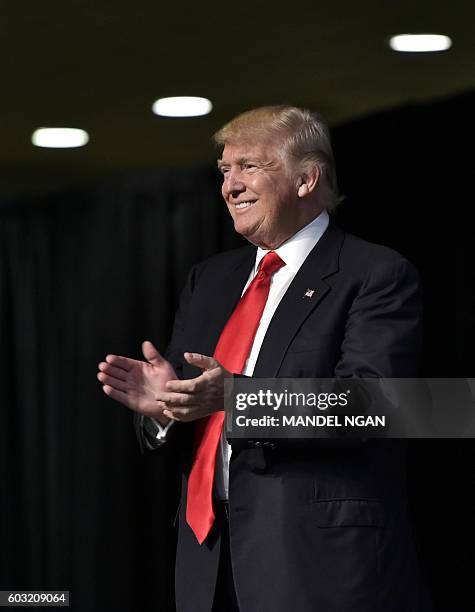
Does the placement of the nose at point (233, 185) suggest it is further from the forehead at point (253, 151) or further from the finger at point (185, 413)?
the finger at point (185, 413)

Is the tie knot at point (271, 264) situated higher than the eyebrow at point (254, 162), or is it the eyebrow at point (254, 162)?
the eyebrow at point (254, 162)

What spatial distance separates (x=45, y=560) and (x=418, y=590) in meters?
1.49

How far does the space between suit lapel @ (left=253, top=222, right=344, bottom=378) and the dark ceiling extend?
2.73ft

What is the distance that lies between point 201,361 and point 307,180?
56cm

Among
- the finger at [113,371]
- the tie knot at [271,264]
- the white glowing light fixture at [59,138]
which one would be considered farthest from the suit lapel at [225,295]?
the white glowing light fixture at [59,138]

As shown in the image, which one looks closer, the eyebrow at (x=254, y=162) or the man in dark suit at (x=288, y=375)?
the man in dark suit at (x=288, y=375)

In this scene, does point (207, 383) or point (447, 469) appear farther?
point (447, 469)

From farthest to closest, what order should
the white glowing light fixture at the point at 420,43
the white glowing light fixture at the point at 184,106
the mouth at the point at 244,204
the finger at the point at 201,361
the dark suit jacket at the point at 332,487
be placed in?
the white glowing light fixture at the point at 184,106
the white glowing light fixture at the point at 420,43
the mouth at the point at 244,204
the dark suit jacket at the point at 332,487
the finger at the point at 201,361

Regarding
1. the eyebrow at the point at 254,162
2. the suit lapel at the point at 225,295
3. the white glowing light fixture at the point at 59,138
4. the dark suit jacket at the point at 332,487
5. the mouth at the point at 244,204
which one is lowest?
the dark suit jacket at the point at 332,487

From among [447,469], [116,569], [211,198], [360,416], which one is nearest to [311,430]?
[360,416]

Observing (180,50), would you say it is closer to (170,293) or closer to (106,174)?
(106,174)

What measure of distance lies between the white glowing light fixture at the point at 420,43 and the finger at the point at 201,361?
1.26m

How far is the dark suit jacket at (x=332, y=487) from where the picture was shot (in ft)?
6.98

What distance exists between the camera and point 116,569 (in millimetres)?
3414
